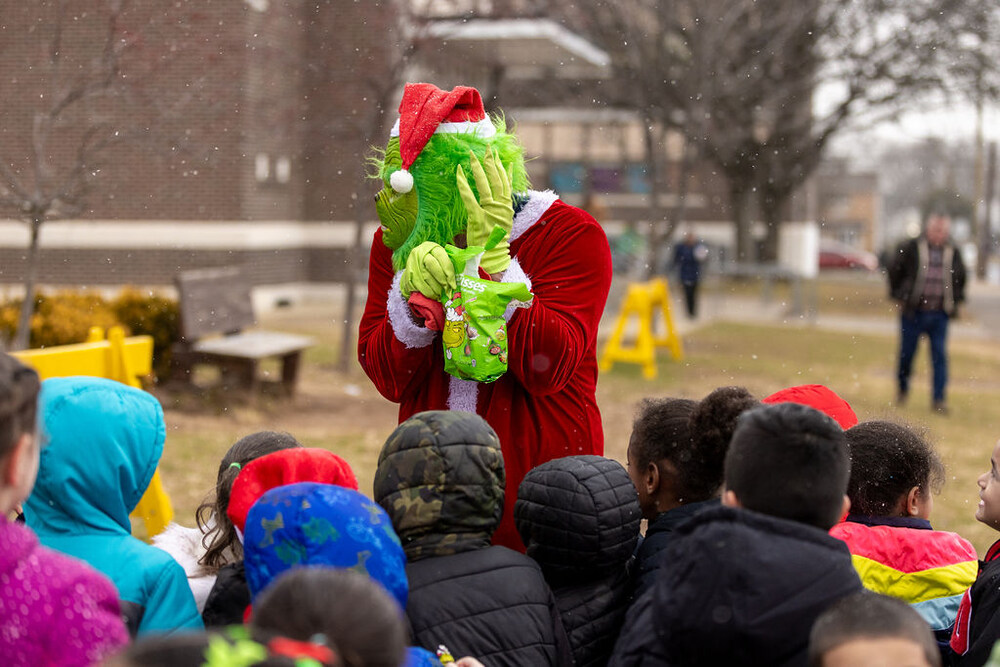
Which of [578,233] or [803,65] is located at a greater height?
[803,65]

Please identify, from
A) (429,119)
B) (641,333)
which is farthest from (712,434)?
(641,333)

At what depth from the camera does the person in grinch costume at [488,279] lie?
228 centimetres

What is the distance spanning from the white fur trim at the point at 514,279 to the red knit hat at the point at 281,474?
55cm

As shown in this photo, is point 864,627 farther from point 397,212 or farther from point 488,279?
point 397,212

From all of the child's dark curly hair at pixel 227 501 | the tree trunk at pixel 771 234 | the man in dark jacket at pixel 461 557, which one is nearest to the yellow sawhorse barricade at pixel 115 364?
the child's dark curly hair at pixel 227 501

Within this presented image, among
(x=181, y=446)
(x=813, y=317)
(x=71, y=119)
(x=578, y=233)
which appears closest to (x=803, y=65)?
(x=813, y=317)

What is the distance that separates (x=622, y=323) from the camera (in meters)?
10.6

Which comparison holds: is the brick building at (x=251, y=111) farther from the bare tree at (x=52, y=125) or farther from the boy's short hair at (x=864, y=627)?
the boy's short hair at (x=864, y=627)

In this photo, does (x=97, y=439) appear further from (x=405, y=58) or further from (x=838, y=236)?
(x=838, y=236)

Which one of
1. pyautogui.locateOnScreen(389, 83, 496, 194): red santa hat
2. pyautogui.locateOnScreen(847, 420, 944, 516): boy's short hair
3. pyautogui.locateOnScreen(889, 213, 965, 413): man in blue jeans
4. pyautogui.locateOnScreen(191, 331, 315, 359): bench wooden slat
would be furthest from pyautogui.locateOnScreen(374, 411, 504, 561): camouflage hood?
pyautogui.locateOnScreen(889, 213, 965, 413): man in blue jeans

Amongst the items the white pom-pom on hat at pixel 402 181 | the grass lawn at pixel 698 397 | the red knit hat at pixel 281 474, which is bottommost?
the grass lawn at pixel 698 397

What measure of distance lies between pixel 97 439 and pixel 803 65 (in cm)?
1723

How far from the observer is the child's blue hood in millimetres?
1840

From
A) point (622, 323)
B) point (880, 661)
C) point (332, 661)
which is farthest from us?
point (622, 323)
